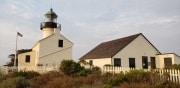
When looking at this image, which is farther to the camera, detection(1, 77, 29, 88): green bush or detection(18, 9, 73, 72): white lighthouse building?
detection(18, 9, 73, 72): white lighthouse building

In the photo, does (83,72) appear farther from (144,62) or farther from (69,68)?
(144,62)

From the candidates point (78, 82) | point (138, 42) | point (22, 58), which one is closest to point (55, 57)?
point (22, 58)

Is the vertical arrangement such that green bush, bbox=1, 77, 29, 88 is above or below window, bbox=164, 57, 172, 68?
below

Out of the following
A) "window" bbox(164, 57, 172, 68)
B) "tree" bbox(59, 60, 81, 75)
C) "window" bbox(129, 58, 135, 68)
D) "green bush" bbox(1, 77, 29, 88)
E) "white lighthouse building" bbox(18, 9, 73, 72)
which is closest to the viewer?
"green bush" bbox(1, 77, 29, 88)

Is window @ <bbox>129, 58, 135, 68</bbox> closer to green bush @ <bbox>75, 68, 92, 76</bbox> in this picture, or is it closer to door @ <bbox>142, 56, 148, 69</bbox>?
door @ <bbox>142, 56, 148, 69</bbox>

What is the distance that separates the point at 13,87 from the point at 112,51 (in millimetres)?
13813

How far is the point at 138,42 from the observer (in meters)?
24.9

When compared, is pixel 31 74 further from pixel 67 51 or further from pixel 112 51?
pixel 67 51

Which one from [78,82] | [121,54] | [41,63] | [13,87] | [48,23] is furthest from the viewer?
[48,23]

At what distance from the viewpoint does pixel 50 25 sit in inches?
1254

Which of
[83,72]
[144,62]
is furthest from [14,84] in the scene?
[144,62]

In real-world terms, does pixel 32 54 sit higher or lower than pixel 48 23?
lower

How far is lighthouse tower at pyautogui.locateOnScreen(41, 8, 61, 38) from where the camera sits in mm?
31906

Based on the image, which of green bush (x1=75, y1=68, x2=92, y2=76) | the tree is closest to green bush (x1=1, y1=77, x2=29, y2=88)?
green bush (x1=75, y1=68, x2=92, y2=76)
